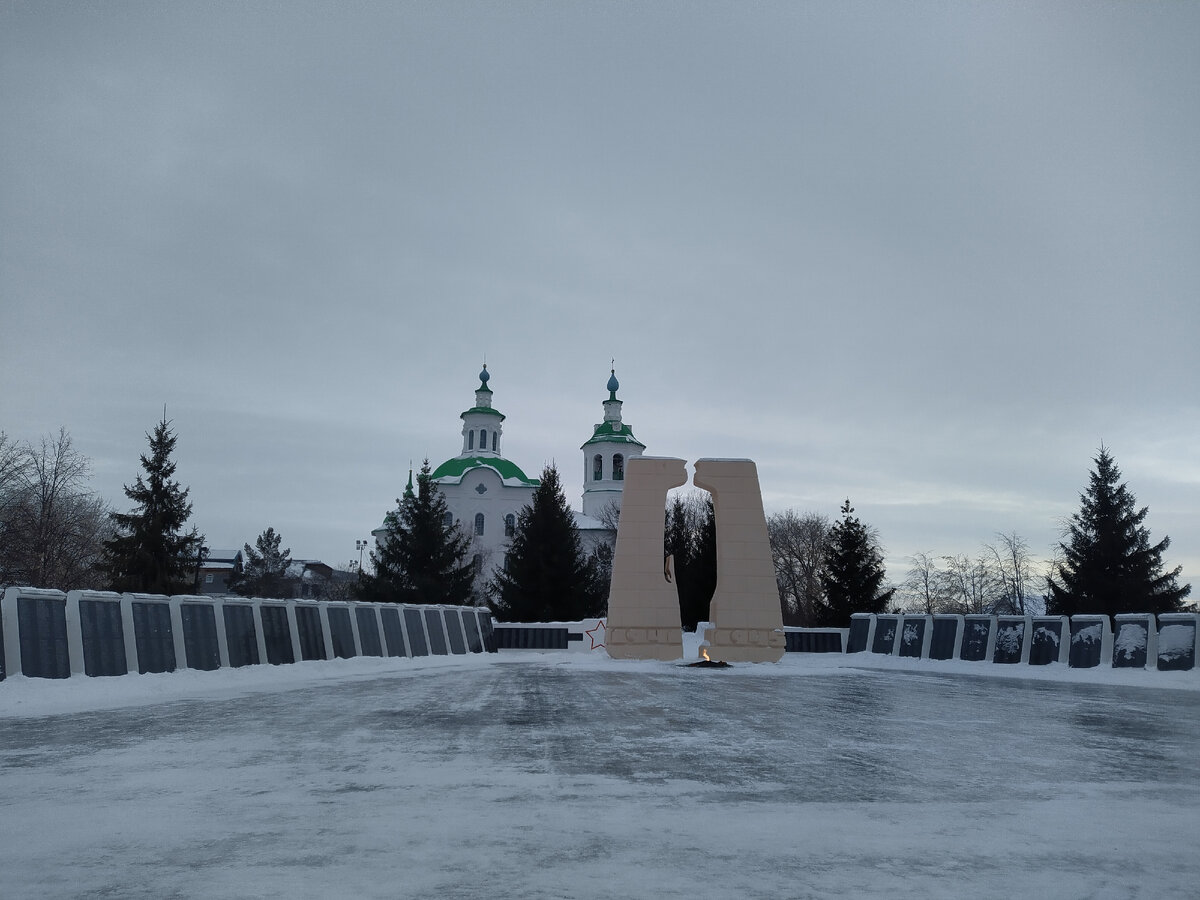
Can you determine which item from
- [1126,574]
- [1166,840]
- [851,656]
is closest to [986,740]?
[1166,840]

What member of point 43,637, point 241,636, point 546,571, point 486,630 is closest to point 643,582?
point 486,630

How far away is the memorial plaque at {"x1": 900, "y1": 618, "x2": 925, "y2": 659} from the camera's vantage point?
27.3 meters

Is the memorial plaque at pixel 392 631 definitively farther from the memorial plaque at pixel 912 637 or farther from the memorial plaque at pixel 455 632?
the memorial plaque at pixel 912 637

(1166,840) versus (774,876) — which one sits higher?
(774,876)

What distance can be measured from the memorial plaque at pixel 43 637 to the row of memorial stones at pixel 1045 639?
20.7m

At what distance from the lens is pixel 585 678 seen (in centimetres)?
1902

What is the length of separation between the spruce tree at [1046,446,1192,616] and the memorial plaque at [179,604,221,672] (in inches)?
1412

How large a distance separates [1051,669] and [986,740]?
15.0m

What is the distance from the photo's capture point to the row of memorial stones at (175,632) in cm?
1277

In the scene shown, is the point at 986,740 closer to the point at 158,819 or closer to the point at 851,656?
the point at 158,819

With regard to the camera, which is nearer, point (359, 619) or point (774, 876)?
point (774, 876)

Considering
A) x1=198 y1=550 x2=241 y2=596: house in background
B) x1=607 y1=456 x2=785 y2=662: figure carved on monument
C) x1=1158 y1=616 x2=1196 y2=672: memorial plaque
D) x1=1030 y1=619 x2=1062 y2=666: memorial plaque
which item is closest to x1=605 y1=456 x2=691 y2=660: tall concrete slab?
x1=607 y1=456 x2=785 y2=662: figure carved on monument

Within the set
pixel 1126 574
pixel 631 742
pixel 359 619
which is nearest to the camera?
pixel 631 742

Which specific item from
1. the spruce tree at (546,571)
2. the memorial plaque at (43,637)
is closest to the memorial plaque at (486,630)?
the spruce tree at (546,571)
